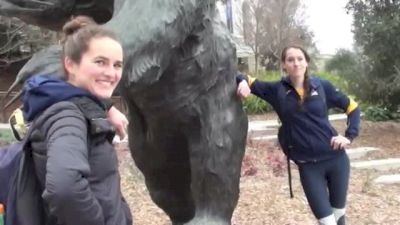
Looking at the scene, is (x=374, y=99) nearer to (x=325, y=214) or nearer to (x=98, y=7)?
(x=325, y=214)

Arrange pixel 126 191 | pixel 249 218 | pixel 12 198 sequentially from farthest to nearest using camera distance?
1. pixel 126 191
2. pixel 249 218
3. pixel 12 198

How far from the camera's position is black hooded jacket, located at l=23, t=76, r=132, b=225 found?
154cm

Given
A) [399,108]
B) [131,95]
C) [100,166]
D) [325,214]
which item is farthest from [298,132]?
[399,108]

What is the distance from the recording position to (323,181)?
360 cm

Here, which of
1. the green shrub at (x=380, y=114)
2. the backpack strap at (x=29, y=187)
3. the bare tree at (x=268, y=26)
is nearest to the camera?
the backpack strap at (x=29, y=187)

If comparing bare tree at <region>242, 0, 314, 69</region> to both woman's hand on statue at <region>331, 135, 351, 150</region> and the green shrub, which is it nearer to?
the green shrub

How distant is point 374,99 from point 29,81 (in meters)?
11.9

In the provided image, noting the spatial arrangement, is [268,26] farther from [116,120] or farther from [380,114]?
[116,120]

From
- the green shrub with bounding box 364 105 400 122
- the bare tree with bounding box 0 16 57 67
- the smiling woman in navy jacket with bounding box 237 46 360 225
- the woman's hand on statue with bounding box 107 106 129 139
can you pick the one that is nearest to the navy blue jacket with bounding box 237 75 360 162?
the smiling woman in navy jacket with bounding box 237 46 360 225

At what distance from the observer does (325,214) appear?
3.55 meters

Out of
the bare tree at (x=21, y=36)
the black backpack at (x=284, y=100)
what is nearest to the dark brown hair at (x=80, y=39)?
the black backpack at (x=284, y=100)

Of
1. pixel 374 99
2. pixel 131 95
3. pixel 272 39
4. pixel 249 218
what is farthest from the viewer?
pixel 272 39

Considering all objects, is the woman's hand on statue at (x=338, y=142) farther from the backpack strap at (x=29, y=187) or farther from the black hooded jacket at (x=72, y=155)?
the backpack strap at (x=29, y=187)

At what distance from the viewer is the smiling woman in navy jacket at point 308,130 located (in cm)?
349
